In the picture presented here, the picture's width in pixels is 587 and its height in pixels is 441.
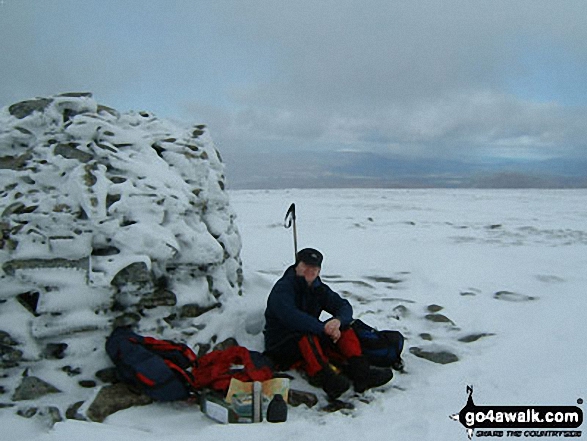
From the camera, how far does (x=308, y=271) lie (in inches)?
193

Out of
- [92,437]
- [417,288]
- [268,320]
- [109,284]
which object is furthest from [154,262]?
[417,288]

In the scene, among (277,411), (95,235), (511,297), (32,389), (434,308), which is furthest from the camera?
(511,297)

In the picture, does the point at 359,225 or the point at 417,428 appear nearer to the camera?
the point at 417,428

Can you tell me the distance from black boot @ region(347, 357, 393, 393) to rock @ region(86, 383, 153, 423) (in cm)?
198

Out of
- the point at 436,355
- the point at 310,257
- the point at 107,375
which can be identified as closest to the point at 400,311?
the point at 436,355

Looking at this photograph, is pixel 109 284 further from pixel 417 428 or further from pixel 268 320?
pixel 417 428

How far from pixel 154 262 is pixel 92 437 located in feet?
6.60

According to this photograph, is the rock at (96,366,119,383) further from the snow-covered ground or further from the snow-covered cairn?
the snow-covered ground

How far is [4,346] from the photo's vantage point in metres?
4.15

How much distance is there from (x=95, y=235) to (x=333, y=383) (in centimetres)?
294

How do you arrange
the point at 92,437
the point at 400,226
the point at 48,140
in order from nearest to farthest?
the point at 92,437, the point at 48,140, the point at 400,226

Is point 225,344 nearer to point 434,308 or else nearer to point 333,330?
point 333,330

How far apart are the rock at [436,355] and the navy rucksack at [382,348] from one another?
462 millimetres

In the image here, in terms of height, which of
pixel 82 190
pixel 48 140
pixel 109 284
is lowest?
pixel 109 284
